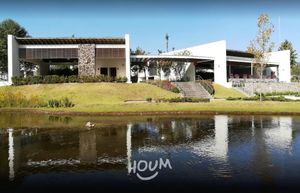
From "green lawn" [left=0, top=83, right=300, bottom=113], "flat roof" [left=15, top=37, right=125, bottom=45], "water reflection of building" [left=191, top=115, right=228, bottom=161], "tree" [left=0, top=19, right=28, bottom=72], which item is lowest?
"water reflection of building" [left=191, top=115, right=228, bottom=161]

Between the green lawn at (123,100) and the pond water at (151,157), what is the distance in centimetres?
642

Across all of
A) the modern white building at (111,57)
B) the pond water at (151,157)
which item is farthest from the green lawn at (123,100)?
the pond water at (151,157)

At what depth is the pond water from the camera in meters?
10.6

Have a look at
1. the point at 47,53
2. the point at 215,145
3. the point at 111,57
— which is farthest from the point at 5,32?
the point at 215,145

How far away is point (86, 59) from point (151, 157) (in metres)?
38.4

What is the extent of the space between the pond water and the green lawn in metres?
6.42

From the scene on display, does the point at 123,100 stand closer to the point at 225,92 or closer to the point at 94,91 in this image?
the point at 94,91

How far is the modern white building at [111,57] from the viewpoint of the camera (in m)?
50.2

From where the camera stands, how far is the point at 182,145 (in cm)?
1648

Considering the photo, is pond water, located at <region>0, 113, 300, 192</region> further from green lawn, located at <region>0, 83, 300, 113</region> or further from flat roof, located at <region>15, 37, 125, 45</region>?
flat roof, located at <region>15, 37, 125, 45</region>

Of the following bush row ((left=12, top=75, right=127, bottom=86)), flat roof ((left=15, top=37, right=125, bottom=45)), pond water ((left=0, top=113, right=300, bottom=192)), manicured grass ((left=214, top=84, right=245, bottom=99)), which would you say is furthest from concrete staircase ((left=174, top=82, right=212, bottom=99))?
pond water ((left=0, top=113, right=300, bottom=192))

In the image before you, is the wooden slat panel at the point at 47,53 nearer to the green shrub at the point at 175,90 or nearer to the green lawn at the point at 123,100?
the green lawn at the point at 123,100

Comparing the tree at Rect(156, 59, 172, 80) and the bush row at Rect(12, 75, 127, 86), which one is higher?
the tree at Rect(156, 59, 172, 80)

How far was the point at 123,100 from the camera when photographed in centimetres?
3962
